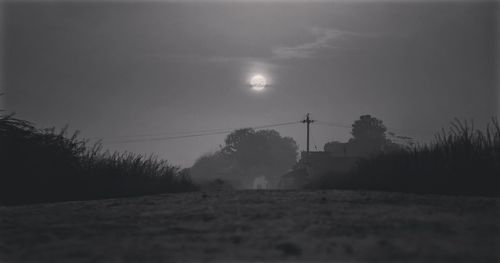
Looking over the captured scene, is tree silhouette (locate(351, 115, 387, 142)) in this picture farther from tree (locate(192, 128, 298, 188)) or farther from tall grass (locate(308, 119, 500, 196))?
tall grass (locate(308, 119, 500, 196))

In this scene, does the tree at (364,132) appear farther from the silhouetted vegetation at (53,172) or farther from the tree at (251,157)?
the silhouetted vegetation at (53,172)

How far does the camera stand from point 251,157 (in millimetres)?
94312

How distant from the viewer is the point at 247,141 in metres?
94.7

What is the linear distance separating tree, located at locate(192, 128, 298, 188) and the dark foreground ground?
88222mm

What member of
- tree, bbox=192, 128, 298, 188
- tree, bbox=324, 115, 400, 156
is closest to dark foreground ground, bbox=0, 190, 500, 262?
tree, bbox=324, 115, 400, 156

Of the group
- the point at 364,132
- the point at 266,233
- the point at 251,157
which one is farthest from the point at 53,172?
the point at 251,157

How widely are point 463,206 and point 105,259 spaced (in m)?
2.56

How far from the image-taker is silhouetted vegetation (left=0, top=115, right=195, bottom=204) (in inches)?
269

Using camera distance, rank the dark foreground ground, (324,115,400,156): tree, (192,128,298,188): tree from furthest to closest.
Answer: (192,128,298,188): tree
(324,115,400,156): tree
the dark foreground ground

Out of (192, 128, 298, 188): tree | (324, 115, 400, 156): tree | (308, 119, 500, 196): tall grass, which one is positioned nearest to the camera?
(308, 119, 500, 196): tall grass

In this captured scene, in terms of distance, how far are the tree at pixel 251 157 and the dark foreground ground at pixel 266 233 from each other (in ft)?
289

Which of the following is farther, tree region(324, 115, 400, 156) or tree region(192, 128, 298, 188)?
tree region(192, 128, 298, 188)

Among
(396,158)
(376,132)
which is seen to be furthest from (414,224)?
(376,132)

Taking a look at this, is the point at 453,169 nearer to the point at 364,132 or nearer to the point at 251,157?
the point at 364,132
